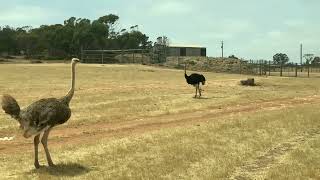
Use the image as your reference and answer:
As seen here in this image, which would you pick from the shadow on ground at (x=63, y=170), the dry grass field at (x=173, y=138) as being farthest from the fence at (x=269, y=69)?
the shadow on ground at (x=63, y=170)

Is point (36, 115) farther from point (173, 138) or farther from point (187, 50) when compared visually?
point (187, 50)

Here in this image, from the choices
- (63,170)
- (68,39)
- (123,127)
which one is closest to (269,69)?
(68,39)

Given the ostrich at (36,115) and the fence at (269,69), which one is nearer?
the ostrich at (36,115)

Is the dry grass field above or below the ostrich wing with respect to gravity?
below

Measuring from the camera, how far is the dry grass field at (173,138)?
13.1 meters

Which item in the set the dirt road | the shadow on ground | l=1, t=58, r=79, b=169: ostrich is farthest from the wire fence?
l=1, t=58, r=79, b=169: ostrich

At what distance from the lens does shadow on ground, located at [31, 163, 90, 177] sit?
41.9 feet

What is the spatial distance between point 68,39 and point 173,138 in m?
83.8

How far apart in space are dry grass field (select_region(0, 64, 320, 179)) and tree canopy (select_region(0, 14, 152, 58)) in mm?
64118

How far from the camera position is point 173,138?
17.2 metres

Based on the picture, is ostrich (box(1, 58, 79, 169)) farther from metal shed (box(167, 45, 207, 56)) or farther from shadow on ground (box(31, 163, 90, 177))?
metal shed (box(167, 45, 207, 56))

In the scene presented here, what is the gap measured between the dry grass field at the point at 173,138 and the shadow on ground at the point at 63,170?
2cm

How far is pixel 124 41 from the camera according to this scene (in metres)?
109

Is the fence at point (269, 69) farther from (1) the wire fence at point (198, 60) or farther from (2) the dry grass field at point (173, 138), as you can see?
(2) the dry grass field at point (173, 138)
